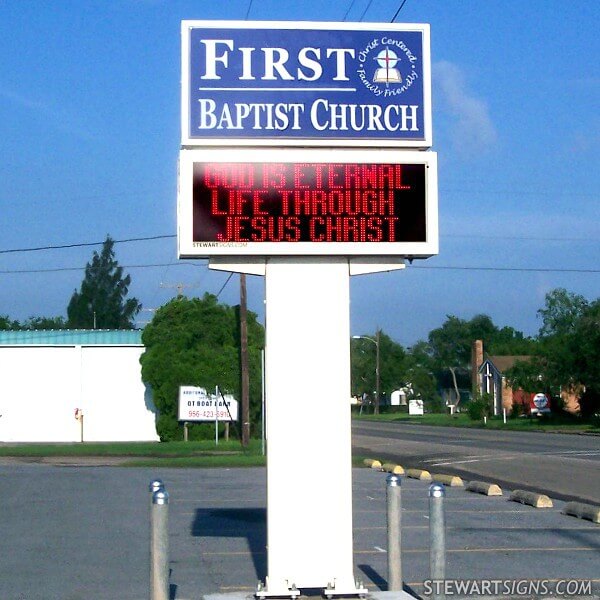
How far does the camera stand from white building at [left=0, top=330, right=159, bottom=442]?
5231cm

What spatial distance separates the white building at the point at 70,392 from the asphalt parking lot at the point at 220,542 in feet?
103

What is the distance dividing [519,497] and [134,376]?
1469 inches

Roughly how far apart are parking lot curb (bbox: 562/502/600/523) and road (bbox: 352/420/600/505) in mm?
3444

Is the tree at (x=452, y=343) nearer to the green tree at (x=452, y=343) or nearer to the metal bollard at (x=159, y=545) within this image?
the green tree at (x=452, y=343)

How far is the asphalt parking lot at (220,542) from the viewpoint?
33.0 ft

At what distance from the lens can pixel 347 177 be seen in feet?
29.1

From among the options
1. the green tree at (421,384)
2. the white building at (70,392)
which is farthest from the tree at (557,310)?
the white building at (70,392)

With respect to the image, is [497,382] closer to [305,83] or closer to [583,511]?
[583,511]

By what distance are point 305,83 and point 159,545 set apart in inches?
166

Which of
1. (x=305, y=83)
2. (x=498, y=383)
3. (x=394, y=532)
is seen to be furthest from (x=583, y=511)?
(x=498, y=383)

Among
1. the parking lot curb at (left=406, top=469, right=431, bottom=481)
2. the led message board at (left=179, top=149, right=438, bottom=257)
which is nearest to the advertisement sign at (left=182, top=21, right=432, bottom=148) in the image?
the led message board at (left=179, top=149, right=438, bottom=257)

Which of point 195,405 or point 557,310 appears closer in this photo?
point 195,405

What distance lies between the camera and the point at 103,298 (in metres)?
105

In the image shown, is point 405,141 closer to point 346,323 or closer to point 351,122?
point 351,122
